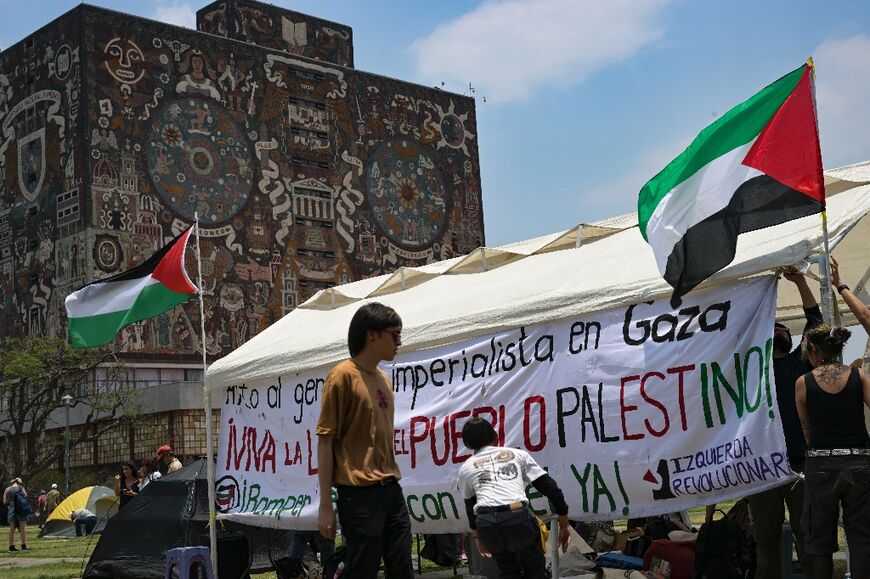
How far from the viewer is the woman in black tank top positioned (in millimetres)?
6934

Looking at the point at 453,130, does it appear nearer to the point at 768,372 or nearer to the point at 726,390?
the point at 726,390

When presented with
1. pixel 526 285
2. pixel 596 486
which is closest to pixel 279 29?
pixel 526 285

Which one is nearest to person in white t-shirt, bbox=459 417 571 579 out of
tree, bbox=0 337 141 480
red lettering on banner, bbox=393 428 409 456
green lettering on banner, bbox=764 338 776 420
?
green lettering on banner, bbox=764 338 776 420

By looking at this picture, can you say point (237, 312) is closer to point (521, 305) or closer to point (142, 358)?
point (142, 358)

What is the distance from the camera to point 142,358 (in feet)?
177

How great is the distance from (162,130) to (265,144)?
229 inches

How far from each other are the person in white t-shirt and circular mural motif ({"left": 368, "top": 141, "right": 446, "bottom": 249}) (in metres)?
56.4

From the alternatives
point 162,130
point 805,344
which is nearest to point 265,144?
point 162,130

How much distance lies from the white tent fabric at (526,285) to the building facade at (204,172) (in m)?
40.8

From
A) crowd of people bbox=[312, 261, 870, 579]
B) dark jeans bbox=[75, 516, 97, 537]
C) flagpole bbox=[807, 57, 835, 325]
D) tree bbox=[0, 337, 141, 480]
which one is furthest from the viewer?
tree bbox=[0, 337, 141, 480]

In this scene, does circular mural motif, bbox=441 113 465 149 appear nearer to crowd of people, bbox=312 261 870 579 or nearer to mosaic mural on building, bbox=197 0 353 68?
mosaic mural on building, bbox=197 0 353 68

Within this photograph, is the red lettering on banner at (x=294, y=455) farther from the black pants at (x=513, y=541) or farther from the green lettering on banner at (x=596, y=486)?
the black pants at (x=513, y=541)

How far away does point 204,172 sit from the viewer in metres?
56.5

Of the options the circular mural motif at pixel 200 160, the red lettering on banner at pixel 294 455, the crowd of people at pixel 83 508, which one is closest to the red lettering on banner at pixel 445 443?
the red lettering on banner at pixel 294 455
